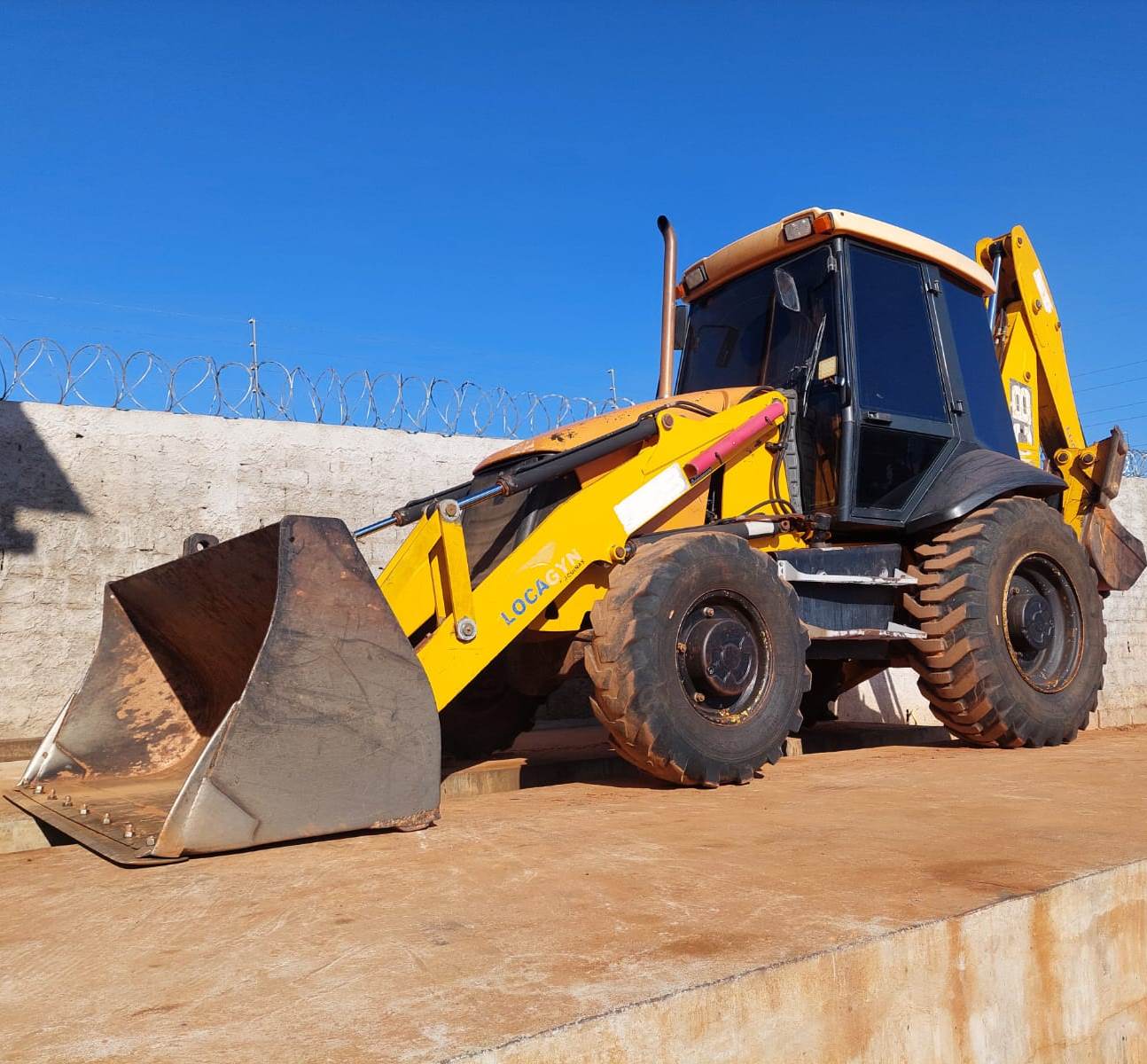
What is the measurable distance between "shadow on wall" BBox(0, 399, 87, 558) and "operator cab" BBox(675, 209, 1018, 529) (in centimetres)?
Answer: 397

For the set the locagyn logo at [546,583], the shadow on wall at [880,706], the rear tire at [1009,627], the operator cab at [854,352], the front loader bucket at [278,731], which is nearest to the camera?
the front loader bucket at [278,731]

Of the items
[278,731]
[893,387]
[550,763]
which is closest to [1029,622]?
[893,387]

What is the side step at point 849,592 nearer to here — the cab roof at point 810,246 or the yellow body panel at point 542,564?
the yellow body panel at point 542,564

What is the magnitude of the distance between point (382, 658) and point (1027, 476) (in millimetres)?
4143

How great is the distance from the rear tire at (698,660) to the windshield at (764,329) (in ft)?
5.03

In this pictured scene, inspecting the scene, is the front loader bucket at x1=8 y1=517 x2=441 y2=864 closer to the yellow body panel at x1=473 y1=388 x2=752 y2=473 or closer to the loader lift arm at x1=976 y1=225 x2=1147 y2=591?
the yellow body panel at x1=473 y1=388 x2=752 y2=473

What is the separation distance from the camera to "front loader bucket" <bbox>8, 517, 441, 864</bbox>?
126 inches

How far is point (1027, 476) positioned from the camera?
19.8ft

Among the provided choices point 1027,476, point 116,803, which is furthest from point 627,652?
point 1027,476

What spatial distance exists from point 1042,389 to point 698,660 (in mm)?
4273

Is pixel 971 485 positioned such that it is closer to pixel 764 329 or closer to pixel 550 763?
pixel 764 329

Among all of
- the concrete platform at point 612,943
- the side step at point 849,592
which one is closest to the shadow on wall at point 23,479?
the concrete platform at point 612,943

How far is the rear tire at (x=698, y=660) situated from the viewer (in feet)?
13.8

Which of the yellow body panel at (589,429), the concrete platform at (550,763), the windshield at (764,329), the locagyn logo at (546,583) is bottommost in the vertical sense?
the concrete platform at (550,763)
